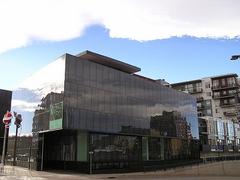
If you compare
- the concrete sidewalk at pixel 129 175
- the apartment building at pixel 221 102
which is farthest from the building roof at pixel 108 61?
the apartment building at pixel 221 102

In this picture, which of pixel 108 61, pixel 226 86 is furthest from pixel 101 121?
pixel 226 86

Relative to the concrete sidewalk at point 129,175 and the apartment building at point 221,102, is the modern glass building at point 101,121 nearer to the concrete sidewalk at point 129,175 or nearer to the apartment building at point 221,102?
the concrete sidewalk at point 129,175

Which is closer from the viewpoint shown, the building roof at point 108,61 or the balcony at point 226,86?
the building roof at point 108,61

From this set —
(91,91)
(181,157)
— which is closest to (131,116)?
(91,91)

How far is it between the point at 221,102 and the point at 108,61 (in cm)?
8465

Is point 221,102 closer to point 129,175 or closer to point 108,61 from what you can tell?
point 108,61

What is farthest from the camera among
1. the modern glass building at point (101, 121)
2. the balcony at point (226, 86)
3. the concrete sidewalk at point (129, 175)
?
the balcony at point (226, 86)

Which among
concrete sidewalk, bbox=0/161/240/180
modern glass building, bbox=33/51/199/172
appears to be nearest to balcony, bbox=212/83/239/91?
modern glass building, bbox=33/51/199/172

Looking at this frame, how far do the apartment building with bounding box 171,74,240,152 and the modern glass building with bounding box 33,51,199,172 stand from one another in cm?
5246

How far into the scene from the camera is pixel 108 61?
58.0m

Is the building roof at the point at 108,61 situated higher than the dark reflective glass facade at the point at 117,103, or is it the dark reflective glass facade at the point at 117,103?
the building roof at the point at 108,61

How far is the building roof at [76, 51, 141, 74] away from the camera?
55.2 meters

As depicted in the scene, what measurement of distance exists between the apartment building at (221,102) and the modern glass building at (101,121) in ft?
172

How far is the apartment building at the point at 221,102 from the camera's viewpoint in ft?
379
